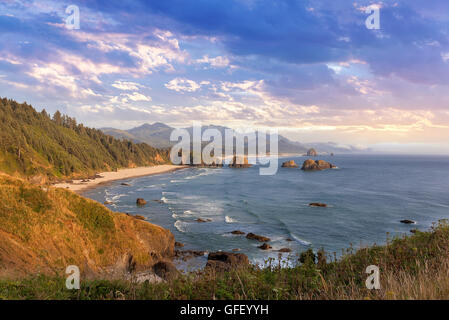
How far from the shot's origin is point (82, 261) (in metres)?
19.8

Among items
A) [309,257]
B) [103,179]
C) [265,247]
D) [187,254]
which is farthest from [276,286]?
[103,179]

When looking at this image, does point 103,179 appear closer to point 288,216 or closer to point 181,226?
point 181,226

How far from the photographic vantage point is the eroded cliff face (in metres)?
17.4

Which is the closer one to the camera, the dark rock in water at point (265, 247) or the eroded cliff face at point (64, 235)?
the eroded cliff face at point (64, 235)

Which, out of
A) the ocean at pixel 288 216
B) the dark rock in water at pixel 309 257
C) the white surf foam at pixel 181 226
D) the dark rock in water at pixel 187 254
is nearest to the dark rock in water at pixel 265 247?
the ocean at pixel 288 216

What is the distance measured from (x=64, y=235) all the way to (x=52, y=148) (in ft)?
370

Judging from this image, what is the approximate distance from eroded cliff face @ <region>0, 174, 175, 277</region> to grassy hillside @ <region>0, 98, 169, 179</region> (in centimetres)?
7636

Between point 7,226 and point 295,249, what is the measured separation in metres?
26.9

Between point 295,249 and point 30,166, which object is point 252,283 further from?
point 30,166

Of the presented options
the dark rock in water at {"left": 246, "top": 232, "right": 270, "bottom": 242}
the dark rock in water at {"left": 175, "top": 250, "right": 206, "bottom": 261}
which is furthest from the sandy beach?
the dark rock in water at {"left": 246, "top": 232, "right": 270, "bottom": 242}

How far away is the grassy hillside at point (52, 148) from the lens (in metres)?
90.1

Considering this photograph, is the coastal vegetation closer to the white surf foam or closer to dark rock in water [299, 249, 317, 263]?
dark rock in water [299, 249, 317, 263]

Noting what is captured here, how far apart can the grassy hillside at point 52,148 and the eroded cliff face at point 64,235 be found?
7636 cm

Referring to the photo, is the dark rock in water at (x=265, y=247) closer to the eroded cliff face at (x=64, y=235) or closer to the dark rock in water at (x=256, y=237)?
the dark rock in water at (x=256, y=237)
